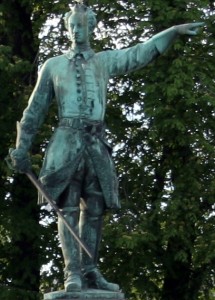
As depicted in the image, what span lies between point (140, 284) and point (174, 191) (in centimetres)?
147

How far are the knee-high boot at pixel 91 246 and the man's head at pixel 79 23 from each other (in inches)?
54.3

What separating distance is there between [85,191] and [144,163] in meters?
10.0

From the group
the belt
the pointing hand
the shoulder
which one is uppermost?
the pointing hand

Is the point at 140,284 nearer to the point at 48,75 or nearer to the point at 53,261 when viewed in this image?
the point at 53,261

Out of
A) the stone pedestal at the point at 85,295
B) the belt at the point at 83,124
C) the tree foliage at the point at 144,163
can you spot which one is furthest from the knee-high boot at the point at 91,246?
the tree foliage at the point at 144,163

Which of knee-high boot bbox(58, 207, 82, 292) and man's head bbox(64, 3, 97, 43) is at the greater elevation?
man's head bbox(64, 3, 97, 43)

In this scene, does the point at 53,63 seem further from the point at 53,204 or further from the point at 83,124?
the point at 53,204

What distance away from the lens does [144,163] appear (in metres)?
20.6

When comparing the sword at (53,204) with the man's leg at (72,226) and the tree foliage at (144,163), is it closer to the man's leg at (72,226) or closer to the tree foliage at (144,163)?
the man's leg at (72,226)

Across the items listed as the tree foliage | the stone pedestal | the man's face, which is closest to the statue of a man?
the man's face

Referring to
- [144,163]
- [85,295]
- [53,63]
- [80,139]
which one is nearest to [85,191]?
[80,139]

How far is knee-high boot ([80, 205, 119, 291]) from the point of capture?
10.5 meters

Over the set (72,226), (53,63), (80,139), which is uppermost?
(53,63)

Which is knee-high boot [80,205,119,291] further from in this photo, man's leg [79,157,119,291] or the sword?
the sword
